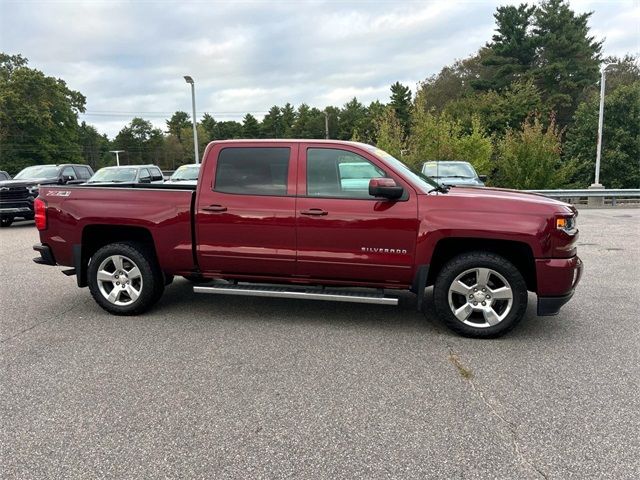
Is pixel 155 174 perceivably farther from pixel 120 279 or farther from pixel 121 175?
pixel 120 279

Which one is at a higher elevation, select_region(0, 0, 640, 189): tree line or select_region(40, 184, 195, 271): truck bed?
select_region(0, 0, 640, 189): tree line

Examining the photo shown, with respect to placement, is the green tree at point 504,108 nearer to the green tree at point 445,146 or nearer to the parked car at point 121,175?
the green tree at point 445,146

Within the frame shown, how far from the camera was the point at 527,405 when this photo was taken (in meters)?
3.34

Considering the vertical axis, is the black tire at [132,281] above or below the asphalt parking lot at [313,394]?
above

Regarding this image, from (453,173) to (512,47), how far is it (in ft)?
127

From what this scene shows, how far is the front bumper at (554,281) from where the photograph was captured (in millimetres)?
4402

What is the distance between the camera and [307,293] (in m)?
4.86

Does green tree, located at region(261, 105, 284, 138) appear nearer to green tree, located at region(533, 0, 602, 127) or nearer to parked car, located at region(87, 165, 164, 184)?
green tree, located at region(533, 0, 602, 127)

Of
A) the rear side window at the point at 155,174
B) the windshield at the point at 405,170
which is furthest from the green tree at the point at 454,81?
the windshield at the point at 405,170

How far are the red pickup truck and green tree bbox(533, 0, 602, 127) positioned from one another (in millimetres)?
45741

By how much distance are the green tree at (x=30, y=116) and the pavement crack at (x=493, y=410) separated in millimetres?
61426

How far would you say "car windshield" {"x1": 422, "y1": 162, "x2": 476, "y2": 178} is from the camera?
45.4ft

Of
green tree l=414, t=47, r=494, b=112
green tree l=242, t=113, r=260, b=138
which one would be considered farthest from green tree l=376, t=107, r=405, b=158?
green tree l=242, t=113, r=260, b=138

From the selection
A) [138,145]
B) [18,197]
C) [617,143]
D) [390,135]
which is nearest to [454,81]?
[617,143]
